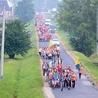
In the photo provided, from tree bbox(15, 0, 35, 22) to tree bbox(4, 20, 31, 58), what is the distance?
5838cm

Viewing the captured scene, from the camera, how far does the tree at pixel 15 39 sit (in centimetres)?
5122

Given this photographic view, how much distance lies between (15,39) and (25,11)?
6153 cm

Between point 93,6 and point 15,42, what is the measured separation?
11959 mm

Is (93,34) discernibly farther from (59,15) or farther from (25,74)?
(25,74)

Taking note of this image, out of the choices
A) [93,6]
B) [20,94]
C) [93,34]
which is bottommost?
[20,94]

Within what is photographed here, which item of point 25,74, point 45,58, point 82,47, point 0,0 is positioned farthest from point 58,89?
point 0,0

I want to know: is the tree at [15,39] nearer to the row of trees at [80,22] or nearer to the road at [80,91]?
the row of trees at [80,22]

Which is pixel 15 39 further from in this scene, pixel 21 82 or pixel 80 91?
pixel 80 91

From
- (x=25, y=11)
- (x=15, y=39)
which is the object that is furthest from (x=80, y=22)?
(x=25, y=11)

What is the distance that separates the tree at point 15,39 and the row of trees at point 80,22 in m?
8.17

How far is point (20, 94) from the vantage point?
95.6 ft

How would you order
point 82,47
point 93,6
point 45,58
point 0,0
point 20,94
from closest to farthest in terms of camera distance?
point 20,94
point 45,58
point 93,6
point 82,47
point 0,0

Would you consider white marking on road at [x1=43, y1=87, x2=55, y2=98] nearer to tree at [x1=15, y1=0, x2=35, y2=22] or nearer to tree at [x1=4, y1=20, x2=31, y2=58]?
tree at [x1=4, y1=20, x2=31, y2=58]

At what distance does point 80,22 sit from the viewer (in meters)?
58.6
